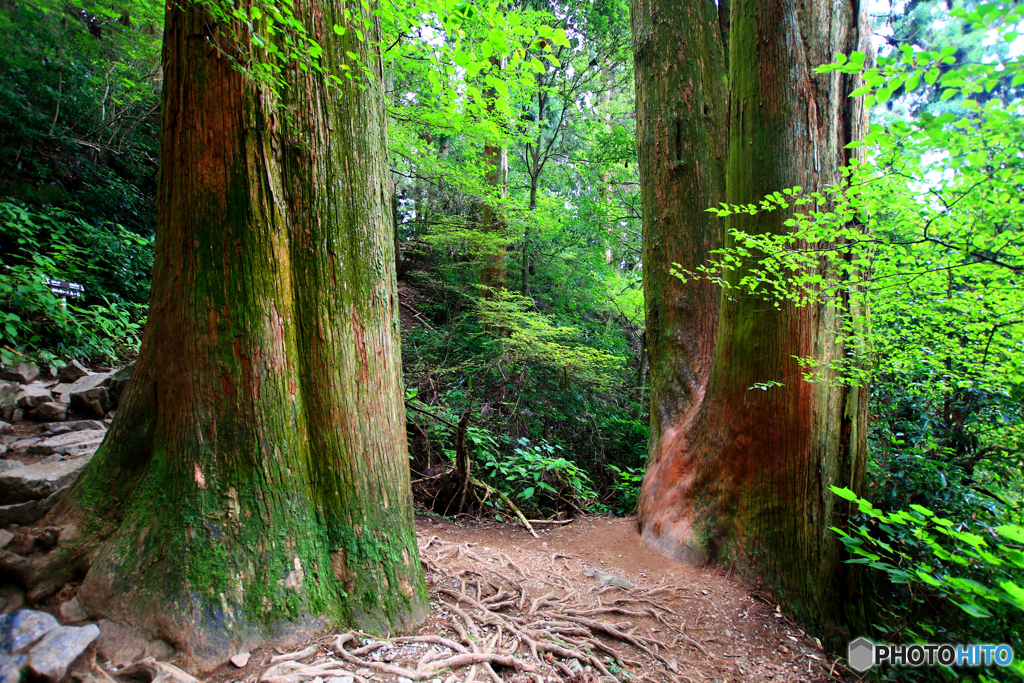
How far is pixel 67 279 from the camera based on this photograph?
590cm

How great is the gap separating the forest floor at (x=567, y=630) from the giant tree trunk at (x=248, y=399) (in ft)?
0.80

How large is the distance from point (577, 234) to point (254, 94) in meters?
7.42

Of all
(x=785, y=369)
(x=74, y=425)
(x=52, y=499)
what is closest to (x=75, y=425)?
(x=74, y=425)

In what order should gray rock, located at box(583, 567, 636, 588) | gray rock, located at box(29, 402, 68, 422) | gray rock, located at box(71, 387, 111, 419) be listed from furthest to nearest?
gray rock, located at box(71, 387, 111, 419), gray rock, located at box(29, 402, 68, 422), gray rock, located at box(583, 567, 636, 588)

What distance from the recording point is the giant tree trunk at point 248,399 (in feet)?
6.35

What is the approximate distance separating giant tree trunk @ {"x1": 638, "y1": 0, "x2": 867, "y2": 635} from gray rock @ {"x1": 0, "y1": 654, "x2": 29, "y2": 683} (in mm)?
3879

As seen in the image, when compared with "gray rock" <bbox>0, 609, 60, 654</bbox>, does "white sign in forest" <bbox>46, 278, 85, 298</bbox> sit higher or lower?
higher

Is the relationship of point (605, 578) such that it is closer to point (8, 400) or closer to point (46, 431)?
point (46, 431)

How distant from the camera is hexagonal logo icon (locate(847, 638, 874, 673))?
284cm

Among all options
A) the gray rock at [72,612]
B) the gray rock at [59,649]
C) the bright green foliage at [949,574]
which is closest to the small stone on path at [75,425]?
the gray rock at [72,612]

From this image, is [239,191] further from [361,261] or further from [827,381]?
[827,381]

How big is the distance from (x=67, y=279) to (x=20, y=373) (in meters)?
2.01

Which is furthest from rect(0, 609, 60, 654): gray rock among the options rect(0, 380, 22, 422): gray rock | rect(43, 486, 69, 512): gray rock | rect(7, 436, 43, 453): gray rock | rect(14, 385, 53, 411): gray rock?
rect(14, 385, 53, 411): gray rock

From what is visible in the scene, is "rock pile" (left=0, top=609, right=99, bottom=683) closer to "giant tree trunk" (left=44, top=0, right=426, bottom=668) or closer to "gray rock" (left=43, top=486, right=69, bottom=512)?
"giant tree trunk" (left=44, top=0, right=426, bottom=668)
